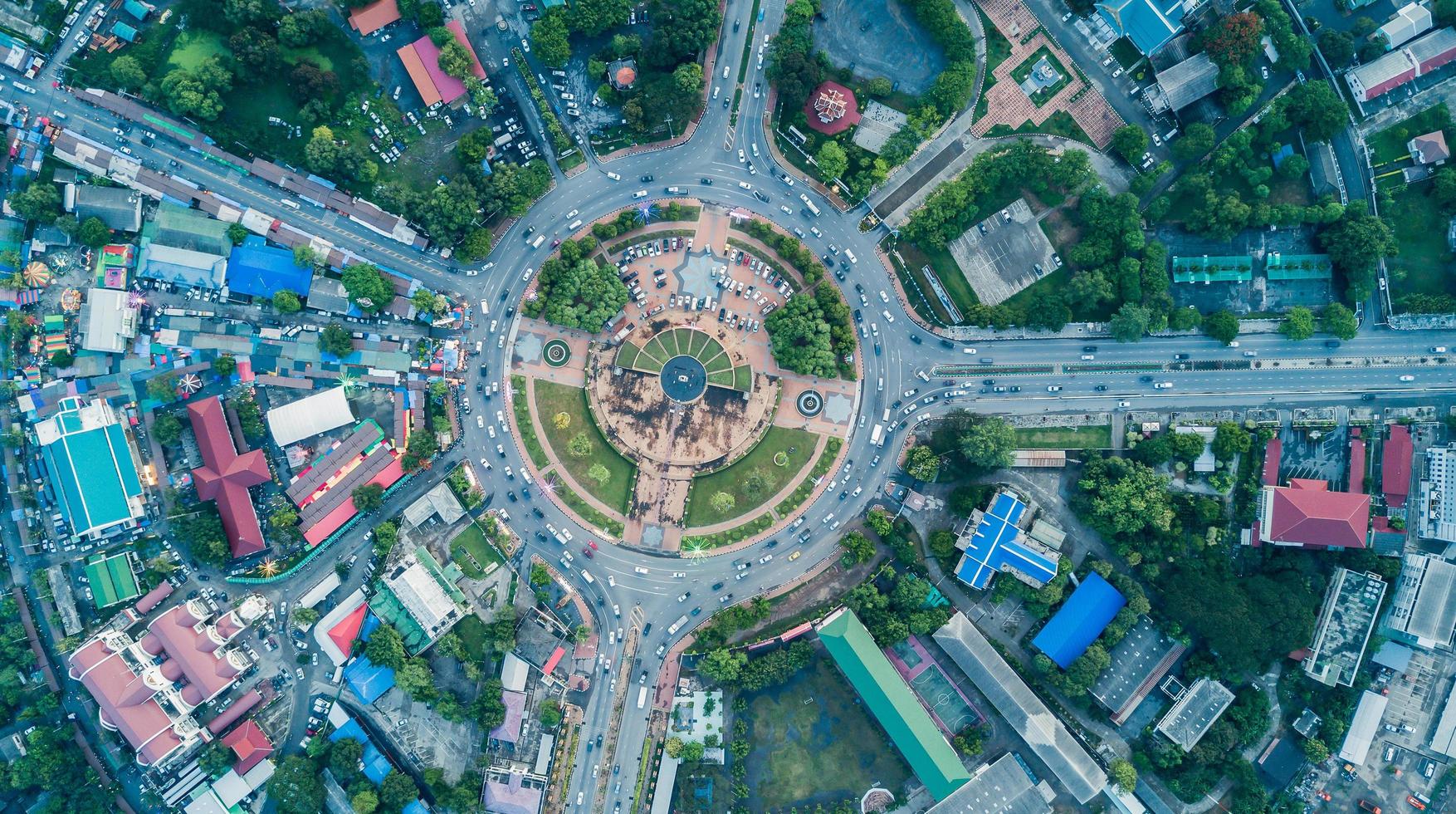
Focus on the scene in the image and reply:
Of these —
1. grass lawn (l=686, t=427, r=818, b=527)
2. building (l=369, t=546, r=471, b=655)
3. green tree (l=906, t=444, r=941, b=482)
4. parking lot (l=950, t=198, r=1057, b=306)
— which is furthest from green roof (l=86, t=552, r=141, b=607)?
parking lot (l=950, t=198, r=1057, b=306)

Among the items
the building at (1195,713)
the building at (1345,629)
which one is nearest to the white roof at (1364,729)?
the building at (1345,629)

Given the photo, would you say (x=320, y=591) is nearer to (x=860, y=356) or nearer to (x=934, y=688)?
(x=860, y=356)

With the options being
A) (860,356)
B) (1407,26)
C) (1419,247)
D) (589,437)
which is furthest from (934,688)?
(1407,26)

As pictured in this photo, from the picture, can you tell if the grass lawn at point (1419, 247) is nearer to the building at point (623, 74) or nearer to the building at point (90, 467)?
the building at point (623, 74)

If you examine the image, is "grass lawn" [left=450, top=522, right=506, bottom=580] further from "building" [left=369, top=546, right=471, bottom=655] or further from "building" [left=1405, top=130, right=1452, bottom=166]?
"building" [left=1405, top=130, right=1452, bottom=166]

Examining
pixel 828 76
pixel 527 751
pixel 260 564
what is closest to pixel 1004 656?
pixel 527 751

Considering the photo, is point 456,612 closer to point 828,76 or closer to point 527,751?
point 527,751
